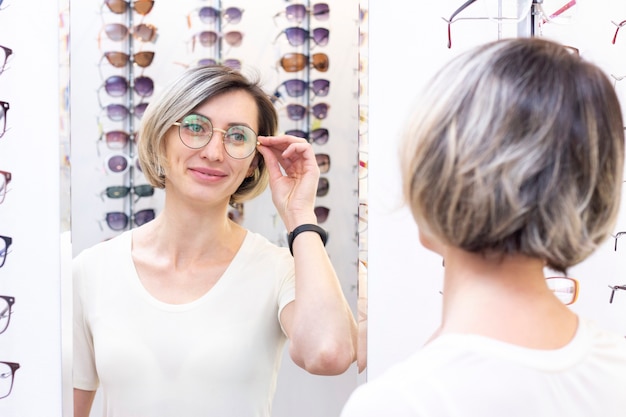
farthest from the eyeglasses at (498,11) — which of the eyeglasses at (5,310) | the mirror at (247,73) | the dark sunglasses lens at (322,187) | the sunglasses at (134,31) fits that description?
the eyeglasses at (5,310)

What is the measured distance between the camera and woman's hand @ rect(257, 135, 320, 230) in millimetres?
1407

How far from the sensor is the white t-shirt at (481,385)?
65 cm

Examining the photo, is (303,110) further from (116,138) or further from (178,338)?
(178,338)

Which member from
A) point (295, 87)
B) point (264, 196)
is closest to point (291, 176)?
point (264, 196)

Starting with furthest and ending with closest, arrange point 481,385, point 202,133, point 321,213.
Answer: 1. point 321,213
2. point 202,133
3. point 481,385

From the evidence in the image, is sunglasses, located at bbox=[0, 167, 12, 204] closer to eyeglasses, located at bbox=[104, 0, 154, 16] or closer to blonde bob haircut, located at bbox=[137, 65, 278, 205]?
blonde bob haircut, located at bbox=[137, 65, 278, 205]

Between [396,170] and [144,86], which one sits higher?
[144,86]

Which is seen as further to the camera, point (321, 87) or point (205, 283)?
point (321, 87)

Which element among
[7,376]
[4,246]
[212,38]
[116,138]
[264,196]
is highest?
[212,38]

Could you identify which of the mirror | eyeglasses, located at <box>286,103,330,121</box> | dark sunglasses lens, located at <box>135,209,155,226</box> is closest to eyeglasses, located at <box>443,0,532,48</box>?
the mirror

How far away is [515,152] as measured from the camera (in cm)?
67

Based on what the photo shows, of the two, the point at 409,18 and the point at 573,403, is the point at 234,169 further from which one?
the point at 573,403

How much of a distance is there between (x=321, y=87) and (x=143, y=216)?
0.49 metres

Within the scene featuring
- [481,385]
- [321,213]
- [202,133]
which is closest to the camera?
[481,385]
